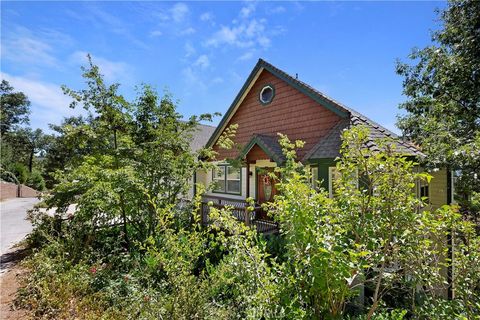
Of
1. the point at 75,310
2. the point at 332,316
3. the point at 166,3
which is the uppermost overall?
the point at 166,3

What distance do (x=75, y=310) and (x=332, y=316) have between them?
14.3ft

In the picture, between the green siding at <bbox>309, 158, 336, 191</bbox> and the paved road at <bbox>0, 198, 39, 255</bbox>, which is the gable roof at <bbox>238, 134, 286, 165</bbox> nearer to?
the green siding at <bbox>309, 158, 336, 191</bbox>

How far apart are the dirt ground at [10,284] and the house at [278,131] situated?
5.19m

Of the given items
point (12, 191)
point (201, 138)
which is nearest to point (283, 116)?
point (201, 138)

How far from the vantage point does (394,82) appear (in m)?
11.6

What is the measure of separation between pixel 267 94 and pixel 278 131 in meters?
2.02

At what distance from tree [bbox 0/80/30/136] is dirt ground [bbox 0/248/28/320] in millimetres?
38315

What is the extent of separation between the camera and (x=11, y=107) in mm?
36750

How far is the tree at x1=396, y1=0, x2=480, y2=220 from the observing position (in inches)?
219

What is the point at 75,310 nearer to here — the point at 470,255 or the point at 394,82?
the point at 470,255

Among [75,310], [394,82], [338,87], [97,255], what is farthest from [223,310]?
[338,87]

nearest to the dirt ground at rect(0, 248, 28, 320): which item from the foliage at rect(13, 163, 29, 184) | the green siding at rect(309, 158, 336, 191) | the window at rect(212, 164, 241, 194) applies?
the green siding at rect(309, 158, 336, 191)

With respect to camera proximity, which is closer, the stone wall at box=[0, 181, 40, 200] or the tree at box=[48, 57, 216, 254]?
the tree at box=[48, 57, 216, 254]

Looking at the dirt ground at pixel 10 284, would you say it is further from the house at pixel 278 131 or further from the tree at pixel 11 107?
the tree at pixel 11 107
